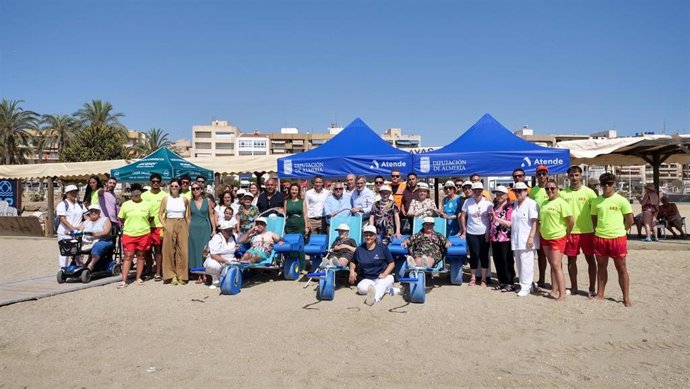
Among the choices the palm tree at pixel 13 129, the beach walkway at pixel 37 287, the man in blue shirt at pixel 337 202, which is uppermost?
the palm tree at pixel 13 129

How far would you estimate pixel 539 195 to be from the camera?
700 cm

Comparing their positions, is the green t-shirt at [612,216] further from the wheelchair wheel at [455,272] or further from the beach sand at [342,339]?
the wheelchair wheel at [455,272]

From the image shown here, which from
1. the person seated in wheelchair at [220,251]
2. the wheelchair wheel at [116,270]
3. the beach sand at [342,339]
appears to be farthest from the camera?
the wheelchair wheel at [116,270]

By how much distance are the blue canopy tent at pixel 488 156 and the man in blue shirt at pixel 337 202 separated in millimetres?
1678

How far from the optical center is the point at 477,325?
5.27 metres

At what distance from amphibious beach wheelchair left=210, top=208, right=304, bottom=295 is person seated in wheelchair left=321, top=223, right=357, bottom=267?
0.72m

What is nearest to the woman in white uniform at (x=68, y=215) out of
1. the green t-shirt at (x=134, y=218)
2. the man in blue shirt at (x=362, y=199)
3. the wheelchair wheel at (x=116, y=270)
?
the wheelchair wheel at (x=116, y=270)

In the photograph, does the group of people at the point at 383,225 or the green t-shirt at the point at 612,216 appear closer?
the green t-shirt at the point at 612,216

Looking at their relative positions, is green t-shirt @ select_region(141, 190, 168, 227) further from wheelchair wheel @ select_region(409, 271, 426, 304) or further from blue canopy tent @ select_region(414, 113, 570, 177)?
blue canopy tent @ select_region(414, 113, 570, 177)

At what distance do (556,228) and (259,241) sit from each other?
433cm

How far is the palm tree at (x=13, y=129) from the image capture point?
4041cm

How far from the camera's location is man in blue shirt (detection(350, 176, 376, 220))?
7.94 m

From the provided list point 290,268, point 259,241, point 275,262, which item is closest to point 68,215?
point 259,241

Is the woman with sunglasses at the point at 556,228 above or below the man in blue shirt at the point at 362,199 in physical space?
below
